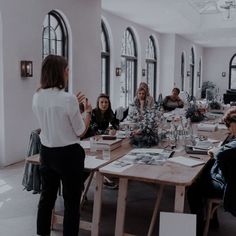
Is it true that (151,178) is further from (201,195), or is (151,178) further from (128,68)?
(128,68)

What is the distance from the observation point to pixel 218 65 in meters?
16.7

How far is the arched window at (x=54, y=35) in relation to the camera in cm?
588

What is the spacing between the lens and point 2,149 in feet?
15.9

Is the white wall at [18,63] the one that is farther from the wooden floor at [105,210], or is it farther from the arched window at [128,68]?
the arched window at [128,68]

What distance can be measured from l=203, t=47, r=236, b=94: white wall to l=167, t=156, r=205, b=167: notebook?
14.6 m

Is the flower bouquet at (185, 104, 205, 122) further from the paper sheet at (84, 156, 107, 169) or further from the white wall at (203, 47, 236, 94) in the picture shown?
the white wall at (203, 47, 236, 94)

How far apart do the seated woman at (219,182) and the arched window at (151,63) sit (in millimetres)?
8303

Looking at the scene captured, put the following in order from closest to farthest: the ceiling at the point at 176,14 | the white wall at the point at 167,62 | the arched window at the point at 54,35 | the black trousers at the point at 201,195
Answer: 1. the black trousers at the point at 201,195
2. the arched window at the point at 54,35
3. the ceiling at the point at 176,14
4. the white wall at the point at 167,62

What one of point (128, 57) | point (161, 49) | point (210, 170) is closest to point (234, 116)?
point (210, 170)

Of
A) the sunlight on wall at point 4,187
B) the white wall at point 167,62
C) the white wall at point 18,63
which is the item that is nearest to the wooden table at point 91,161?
the sunlight on wall at point 4,187

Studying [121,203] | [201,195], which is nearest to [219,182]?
[201,195]

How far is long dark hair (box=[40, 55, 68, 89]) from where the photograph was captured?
2209mm

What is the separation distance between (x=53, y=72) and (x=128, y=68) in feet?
24.1

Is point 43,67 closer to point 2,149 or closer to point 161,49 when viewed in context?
point 2,149
